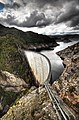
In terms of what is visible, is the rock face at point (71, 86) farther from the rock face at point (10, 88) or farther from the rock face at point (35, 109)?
the rock face at point (10, 88)

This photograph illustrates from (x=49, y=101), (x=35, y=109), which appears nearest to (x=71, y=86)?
(x=49, y=101)

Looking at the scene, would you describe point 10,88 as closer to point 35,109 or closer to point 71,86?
point 35,109

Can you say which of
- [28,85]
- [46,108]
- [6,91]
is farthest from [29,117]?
[6,91]

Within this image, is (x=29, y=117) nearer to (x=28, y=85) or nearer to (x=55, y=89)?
(x=55, y=89)

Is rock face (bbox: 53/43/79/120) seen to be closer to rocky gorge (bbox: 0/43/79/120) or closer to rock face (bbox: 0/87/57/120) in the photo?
rocky gorge (bbox: 0/43/79/120)

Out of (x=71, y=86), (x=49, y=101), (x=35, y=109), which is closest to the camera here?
(x=71, y=86)
